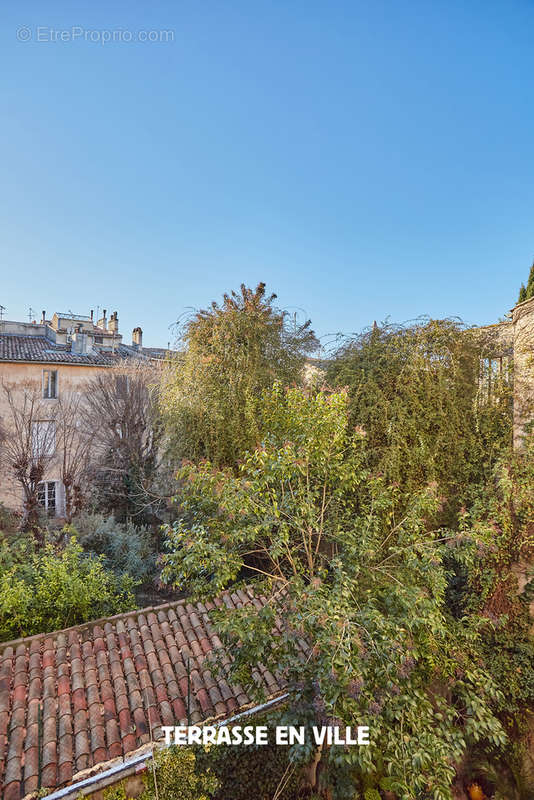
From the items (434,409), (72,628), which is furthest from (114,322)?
(434,409)

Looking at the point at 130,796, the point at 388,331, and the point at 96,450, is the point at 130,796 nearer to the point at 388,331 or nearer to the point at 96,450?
the point at 388,331

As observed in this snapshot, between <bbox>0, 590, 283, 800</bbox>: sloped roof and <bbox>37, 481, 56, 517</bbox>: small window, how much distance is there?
11.4 m

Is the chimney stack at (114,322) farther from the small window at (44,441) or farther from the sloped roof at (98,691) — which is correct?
the sloped roof at (98,691)

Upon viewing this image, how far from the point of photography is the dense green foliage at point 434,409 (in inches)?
258

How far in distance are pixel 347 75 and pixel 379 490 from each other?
28.2 feet

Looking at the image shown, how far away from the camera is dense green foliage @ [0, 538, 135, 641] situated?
620 centimetres

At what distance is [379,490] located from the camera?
511 cm

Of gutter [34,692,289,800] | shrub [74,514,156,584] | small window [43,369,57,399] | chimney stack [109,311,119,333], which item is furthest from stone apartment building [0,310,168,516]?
gutter [34,692,289,800]

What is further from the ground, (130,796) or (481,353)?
(481,353)

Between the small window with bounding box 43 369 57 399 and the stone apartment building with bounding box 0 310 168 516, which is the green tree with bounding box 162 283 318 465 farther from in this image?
the small window with bounding box 43 369 57 399

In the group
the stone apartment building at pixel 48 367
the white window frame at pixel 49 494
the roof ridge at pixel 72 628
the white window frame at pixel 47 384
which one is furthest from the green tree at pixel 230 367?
the white window frame at pixel 47 384

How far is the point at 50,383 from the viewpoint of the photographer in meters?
16.9

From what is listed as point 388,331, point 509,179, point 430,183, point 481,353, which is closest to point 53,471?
point 388,331

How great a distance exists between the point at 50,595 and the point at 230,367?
17.3 feet
